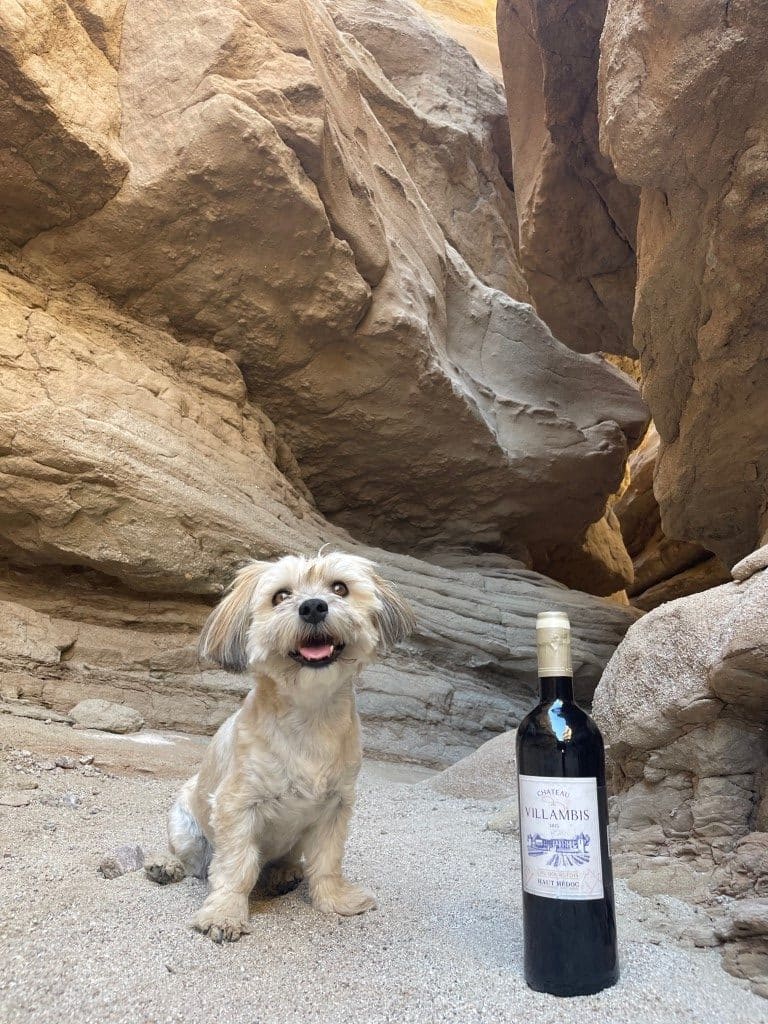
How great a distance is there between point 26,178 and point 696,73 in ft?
19.3

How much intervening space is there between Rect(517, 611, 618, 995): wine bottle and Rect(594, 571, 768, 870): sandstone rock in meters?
1.12

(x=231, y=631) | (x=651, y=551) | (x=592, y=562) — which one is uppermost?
(x=651, y=551)

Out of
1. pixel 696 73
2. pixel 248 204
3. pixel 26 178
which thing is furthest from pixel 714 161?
pixel 26 178

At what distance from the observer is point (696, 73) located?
5176 mm

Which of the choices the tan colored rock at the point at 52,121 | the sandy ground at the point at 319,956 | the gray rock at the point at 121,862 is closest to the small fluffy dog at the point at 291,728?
the sandy ground at the point at 319,956

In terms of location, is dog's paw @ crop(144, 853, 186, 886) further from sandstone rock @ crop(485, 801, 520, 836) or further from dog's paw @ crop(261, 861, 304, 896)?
sandstone rock @ crop(485, 801, 520, 836)

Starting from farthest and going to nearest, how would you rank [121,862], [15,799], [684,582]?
[684,582], [15,799], [121,862]

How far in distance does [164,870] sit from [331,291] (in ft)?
22.9

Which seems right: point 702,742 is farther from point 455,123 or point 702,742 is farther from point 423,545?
point 455,123

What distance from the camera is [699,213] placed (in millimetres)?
6211

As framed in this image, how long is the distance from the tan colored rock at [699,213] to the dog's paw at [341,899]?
5.65 meters

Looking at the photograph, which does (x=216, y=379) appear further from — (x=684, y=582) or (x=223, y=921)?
(x=684, y=582)

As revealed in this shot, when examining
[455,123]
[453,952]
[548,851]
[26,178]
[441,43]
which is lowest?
[453,952]

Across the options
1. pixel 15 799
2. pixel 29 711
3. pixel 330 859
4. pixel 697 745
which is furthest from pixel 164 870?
pixel 29 711
